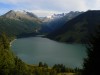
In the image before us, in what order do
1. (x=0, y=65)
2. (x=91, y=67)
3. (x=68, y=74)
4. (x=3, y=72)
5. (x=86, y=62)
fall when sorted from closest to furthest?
(x=91, y=67) < (x=86, y=62) < (x=3, y=72) < (x=0, y=65) < (x=68, y=74)

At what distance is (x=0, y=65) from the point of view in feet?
194

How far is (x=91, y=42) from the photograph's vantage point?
57.3 feet

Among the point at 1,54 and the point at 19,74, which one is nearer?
the point at 19,74

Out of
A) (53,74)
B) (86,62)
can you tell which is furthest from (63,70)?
(86,62)

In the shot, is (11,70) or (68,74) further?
(68,74)

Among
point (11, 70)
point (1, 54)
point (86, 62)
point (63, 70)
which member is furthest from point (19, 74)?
point (63, 70)

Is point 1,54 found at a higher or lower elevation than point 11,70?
higher

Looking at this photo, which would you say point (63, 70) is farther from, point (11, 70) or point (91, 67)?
point (91, 67)

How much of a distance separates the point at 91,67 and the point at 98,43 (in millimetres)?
1982

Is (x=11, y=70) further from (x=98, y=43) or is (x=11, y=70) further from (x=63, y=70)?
(x=63, y=70)

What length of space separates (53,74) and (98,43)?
246 feet

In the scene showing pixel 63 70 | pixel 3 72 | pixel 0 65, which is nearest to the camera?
pixel 3 72

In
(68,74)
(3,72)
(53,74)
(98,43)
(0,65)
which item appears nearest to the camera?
(98,43)

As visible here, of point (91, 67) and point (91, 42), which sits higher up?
point (91, 42)
